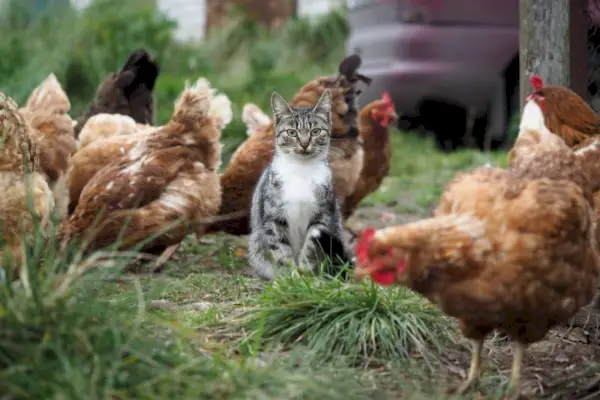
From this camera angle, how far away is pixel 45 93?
6145 millimetres

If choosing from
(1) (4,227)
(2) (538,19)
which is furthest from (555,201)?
(1) (4,227)

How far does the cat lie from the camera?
5.55 metres

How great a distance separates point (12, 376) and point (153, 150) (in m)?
3.28

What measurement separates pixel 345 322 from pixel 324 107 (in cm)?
209

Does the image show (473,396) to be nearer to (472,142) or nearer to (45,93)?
(45,93)

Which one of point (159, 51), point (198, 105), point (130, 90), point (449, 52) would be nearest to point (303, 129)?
point (198, 105)

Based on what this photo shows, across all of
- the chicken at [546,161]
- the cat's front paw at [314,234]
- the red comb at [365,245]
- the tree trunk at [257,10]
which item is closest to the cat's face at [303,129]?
the cat's front paw at [314,234]

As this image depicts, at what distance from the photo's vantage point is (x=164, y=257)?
251 inches

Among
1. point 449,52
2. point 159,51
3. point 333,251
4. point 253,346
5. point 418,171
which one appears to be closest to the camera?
point 253,346

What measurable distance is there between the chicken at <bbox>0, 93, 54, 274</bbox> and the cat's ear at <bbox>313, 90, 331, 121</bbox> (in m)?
1.82

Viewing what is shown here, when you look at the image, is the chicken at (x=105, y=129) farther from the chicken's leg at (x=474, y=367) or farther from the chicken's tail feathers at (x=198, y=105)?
the chicken's leg at (x=474, y=367)

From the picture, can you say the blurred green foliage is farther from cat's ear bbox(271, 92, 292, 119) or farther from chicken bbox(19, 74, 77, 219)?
cat's ear bbox(271, 92, 292, 119)

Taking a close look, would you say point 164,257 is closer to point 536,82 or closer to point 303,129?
point 303,129

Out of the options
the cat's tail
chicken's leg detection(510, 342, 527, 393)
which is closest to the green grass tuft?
chicken's leg detection(510, 342, 527, 393)
